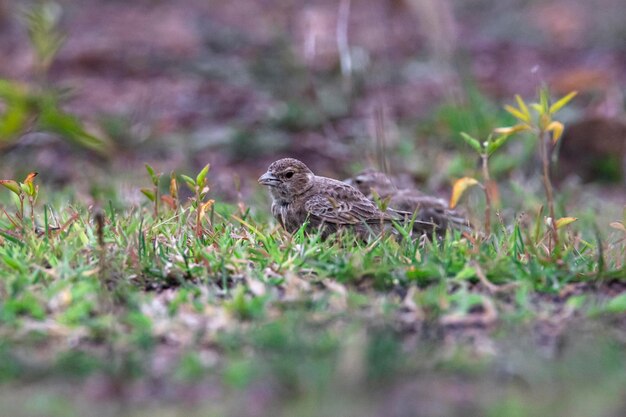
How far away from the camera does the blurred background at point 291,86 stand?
974 centimetres

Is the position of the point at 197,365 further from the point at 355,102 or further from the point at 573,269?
the point at 355,102

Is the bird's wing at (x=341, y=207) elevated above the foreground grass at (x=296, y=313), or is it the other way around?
the bird's wing at (x=341, y=207)

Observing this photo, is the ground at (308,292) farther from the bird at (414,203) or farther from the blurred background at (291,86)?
the bird at (414,203)

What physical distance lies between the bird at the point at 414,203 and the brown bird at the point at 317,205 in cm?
74

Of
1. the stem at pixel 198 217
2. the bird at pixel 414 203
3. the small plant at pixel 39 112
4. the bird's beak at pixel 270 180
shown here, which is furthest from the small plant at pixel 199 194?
the small plant at pixel 39 112

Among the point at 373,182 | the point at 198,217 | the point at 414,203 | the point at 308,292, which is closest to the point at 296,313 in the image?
the point at 308,292

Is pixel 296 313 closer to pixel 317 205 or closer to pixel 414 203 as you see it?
pixel 317 205

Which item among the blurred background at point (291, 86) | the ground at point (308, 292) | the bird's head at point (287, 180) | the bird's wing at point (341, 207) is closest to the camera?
the ground at point (308, 292)

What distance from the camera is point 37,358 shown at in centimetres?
440

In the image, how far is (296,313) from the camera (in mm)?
4766

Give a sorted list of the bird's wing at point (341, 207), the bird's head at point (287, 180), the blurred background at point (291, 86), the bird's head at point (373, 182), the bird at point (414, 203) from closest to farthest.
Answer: the bird's wing at point (341, 207) → the bird's head at point (287, 180) → the bird at point (414, 203) → the bird's head at point (373, 182) → the blurred background at point (291, 86)

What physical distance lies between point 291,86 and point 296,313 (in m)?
7.70

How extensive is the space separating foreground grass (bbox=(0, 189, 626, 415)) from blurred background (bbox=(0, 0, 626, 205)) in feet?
7.19

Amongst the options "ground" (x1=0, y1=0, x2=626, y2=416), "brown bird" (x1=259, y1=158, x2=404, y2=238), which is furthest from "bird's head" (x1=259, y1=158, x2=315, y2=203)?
"ground" (x1=0, y1=0, x2=626, y2=416)
